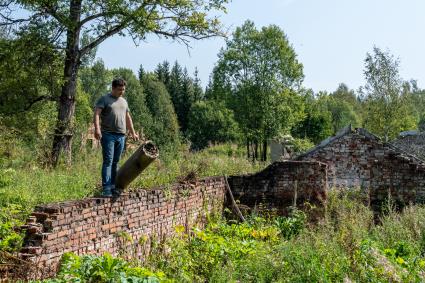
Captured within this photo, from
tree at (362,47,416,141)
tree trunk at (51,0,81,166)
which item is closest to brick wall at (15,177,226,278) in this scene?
tree trunk at (51,0,81,166)

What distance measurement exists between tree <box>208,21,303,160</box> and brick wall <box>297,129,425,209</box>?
948 inches

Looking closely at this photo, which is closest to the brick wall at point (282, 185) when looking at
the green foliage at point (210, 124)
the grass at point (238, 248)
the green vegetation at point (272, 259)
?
the grass at point (238, 248)

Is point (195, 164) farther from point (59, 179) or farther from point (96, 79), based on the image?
point (96, 79)

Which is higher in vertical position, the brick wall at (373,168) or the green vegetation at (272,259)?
the brick wall at (373,168)

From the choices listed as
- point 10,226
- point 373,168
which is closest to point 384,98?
point 373,168

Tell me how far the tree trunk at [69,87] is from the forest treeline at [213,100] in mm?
203

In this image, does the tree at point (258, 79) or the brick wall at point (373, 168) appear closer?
the brick wall at point (373, 168)

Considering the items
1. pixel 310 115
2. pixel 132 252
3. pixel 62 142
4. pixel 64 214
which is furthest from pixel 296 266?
Answer: pixel 310 115

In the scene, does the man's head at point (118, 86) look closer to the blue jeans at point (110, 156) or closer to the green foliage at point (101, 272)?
the blue jeans at point (110, 156)

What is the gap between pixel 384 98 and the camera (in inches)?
1321

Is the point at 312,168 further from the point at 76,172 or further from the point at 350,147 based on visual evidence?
the point at 76,172

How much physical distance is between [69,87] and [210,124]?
40.5 meters

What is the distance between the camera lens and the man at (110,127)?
791 centimetres

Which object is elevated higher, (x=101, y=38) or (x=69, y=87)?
(x=101, y=38)
